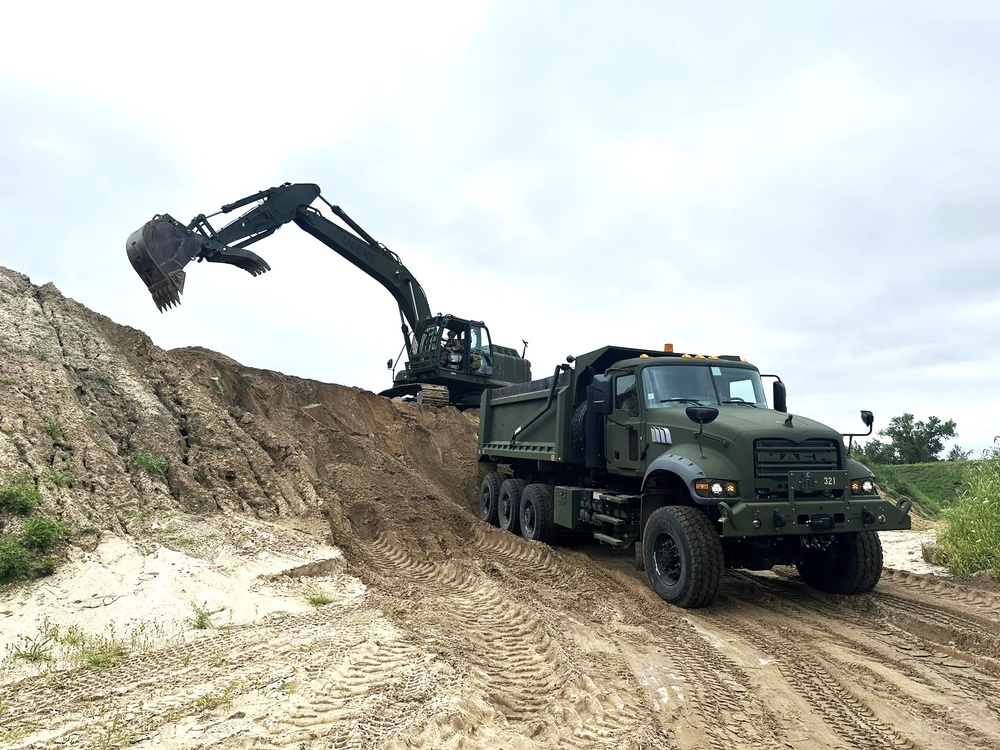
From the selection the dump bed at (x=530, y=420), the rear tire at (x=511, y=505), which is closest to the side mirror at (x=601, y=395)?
the dump bed at (x=530, y=420)

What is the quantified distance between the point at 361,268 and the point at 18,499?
489 inches

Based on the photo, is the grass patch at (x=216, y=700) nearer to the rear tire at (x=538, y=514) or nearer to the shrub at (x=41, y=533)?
the shrub at (x=41, y=533)

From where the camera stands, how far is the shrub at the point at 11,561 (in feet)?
19.2

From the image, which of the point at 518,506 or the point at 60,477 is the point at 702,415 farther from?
the point at 60,477

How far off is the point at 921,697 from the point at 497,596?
3961 millimetres

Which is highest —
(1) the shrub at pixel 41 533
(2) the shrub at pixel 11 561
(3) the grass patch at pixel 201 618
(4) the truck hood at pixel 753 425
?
(4) the truck hood at pixel 753 425

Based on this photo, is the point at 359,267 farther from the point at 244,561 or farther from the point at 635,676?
the point at 635,676

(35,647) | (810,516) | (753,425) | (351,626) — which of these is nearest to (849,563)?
(810,516)

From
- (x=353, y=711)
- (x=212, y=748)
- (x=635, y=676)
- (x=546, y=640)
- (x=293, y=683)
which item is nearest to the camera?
(x=212, y=748)

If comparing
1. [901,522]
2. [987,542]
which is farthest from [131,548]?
[987,542]

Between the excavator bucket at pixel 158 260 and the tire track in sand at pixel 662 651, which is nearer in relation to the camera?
the tire track in sand at pixel 662 651

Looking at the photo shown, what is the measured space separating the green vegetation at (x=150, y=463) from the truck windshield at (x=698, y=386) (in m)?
6.53

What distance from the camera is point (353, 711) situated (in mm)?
3779

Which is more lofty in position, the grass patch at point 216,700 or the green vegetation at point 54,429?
the green vegetation at point 54,429
